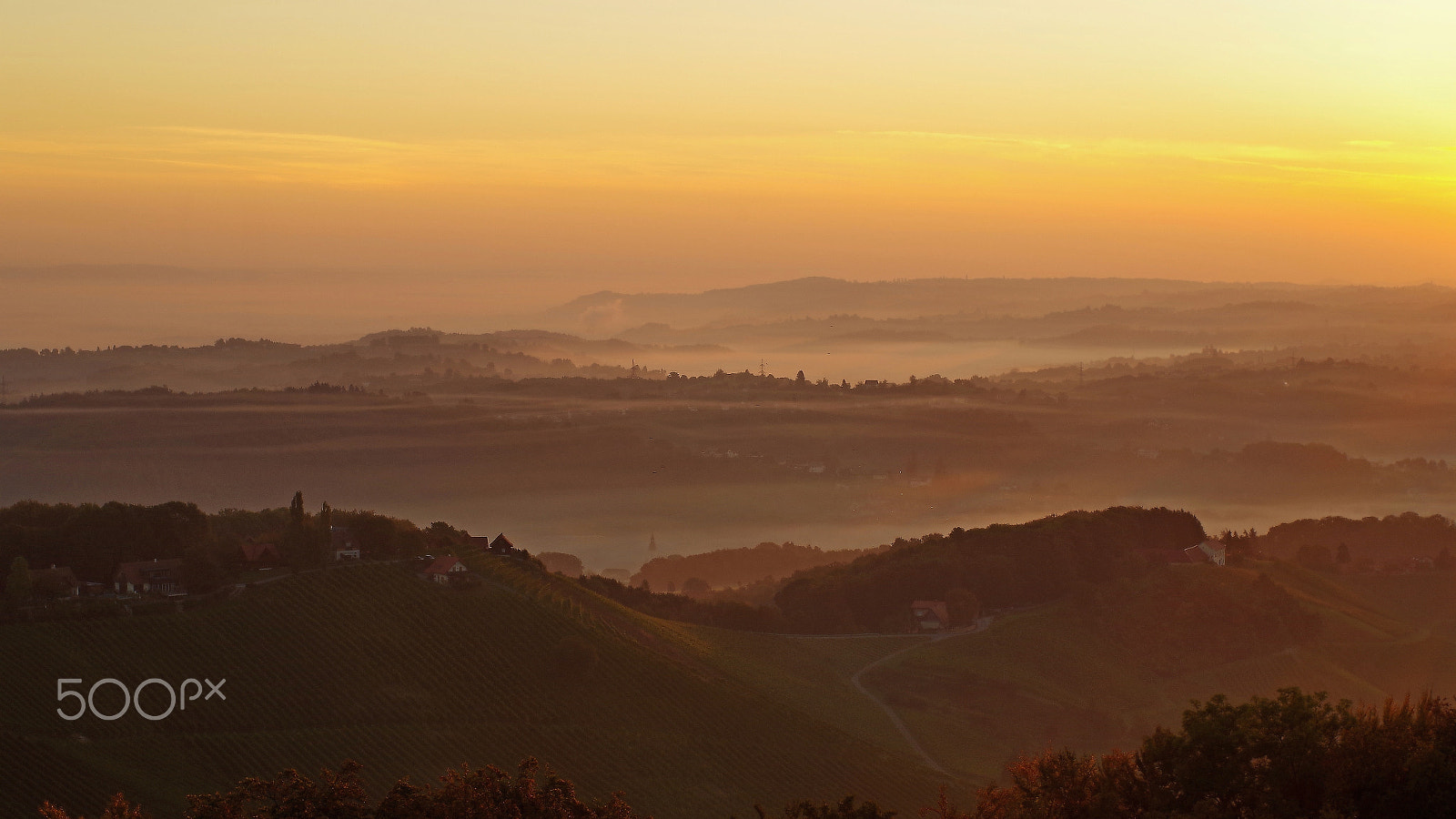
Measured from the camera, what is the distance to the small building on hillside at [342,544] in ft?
210

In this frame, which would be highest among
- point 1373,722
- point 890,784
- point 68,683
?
point 1373,722

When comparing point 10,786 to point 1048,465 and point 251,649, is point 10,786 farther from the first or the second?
point 1048,465

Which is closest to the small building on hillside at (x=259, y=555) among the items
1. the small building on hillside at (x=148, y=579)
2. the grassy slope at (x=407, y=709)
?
the grassy slope at (x=407, y=709)

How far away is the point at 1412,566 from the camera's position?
88875mm

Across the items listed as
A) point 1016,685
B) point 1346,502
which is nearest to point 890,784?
point 1016,685

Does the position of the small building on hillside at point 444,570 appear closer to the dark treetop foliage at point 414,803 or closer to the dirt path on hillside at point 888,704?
the dirt path on hillside at point 888,704

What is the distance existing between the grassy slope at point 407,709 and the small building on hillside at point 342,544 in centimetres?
194

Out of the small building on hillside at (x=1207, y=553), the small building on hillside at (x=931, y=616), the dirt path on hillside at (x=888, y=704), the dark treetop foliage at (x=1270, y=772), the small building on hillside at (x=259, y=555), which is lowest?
the dirt path on hillside at (x=888, y=704)

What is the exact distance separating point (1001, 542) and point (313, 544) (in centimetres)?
3839

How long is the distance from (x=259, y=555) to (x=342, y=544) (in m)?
4.17

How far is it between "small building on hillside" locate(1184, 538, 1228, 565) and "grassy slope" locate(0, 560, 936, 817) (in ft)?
112

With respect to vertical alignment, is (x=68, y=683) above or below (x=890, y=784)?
above

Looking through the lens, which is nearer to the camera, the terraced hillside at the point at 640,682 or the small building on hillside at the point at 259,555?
the terraced hillside at the point at 640,682

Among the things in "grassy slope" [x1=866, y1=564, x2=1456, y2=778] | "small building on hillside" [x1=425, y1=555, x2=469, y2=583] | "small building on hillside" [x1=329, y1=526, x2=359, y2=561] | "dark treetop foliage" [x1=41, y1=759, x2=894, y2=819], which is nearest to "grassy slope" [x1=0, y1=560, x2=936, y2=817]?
"small building on hillside" [x1=425, y1=555, x2=469, y2=583]
